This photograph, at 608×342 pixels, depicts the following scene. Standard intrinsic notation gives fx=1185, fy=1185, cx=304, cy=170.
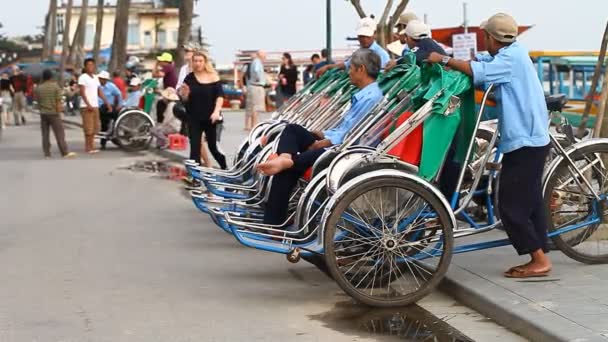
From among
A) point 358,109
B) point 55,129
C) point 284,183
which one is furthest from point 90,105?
point 358,109

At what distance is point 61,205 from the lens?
45.6 ft

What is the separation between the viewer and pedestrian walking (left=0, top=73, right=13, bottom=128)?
3938cm

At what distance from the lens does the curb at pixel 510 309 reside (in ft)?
21.0

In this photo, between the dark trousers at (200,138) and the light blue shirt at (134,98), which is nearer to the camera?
the dark trousers at (200,138)

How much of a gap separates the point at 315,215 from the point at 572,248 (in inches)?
74.8

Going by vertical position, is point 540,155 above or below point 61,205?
above

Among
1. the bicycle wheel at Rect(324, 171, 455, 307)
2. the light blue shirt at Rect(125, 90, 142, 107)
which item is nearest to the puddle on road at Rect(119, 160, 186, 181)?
the light blue shirt at Rect(125, 90, 142, 107)

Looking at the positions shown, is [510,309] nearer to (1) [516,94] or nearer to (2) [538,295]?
(2) [538,295]

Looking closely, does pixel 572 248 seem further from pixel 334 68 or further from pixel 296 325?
pixel 334 68

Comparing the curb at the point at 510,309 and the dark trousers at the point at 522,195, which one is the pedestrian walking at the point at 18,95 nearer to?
the curb at the point at 510,309

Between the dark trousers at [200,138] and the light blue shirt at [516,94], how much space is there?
709 centimetres

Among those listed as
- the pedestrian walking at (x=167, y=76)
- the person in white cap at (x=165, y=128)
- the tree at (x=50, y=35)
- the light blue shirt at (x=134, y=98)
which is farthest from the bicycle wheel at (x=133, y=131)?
the tree at (x=50, y=35)

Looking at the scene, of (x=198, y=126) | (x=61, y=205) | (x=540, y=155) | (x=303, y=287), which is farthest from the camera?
(x=198, y=126)

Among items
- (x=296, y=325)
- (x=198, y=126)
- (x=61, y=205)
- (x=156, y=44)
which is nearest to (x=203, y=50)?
(x=198, y=126)
